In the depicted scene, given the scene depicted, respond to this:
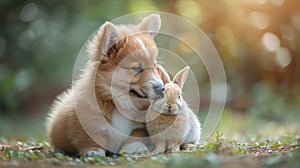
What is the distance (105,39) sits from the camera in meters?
6.11

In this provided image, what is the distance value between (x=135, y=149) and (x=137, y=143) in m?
0.08

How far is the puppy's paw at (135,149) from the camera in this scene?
5875 mm

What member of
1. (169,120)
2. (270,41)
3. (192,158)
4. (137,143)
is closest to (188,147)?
(169,120)

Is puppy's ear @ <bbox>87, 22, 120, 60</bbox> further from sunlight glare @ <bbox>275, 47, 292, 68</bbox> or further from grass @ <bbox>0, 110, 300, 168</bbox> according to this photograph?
sunlight glare @ <bbox>275, 47, 292, 68</bbox>

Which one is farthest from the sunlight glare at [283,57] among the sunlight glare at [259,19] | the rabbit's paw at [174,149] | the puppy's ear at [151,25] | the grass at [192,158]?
the rabbit's paw at [174,149]

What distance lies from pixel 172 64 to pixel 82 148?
369cm

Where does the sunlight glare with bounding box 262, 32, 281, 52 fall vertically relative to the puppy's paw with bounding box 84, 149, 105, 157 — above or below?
above

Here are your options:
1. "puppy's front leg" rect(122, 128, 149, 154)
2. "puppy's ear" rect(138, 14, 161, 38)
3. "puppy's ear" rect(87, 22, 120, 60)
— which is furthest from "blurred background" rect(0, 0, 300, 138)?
"puppy's front leg" rect(122, 128, 149, 154)

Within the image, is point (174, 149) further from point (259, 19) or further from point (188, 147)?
point (259, 19)

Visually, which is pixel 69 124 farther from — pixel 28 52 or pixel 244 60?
pixel 244 60

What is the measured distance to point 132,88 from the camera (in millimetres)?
6000

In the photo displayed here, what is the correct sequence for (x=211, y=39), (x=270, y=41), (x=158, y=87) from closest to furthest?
(x=158, y=87), (x=211, y=39), (x=270, y=41)

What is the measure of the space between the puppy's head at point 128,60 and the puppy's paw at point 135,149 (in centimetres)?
47

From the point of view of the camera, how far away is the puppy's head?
594cm
